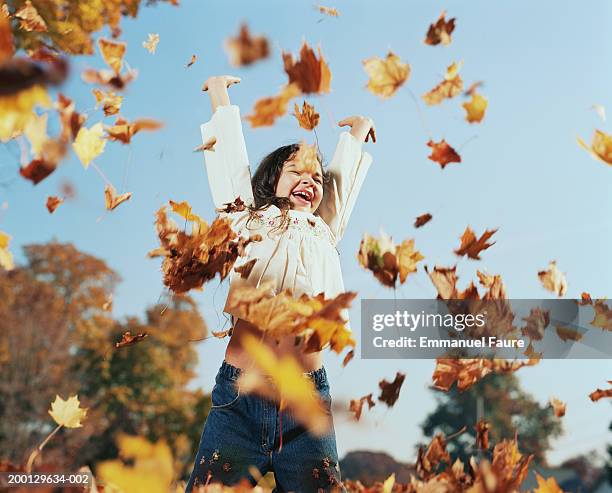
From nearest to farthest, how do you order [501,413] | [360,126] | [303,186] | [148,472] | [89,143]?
[148,472] < [89,143] < [303,186] < [360,126] < [501,413]

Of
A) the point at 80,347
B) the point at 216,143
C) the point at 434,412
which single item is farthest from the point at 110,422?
the point at 434,412

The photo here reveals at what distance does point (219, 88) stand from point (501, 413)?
89.7ft

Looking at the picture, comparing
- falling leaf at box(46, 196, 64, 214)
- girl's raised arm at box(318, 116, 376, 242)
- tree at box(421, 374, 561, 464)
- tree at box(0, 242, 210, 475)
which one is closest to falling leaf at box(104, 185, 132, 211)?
falling leaf at box(46, 196, 64, 214)

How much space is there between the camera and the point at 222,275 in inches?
87.5

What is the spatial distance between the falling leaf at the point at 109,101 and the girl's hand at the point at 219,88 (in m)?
0.47

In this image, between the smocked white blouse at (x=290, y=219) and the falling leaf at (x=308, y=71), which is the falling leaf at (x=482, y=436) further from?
the falling leaf at (x=308, y=71)

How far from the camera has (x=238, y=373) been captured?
219 cm

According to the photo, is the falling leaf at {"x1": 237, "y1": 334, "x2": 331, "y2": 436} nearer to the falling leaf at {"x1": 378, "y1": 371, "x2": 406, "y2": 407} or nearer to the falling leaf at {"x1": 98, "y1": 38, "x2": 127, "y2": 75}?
the falling leaf at {"x1": 378, "y1": 371, "x2": 406, "y2": 407}

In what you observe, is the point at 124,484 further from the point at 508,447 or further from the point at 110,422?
the point at 110,422

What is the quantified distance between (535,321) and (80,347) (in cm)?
1468

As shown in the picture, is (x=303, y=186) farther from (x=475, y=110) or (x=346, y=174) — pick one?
(x=475, y=110)

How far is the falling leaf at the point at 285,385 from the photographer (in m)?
2.16

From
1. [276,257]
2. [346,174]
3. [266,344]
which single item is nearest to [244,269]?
[276,257]

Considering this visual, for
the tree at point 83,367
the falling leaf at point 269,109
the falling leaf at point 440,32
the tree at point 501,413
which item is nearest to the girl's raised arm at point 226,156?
the falling leaf at point 269,109
